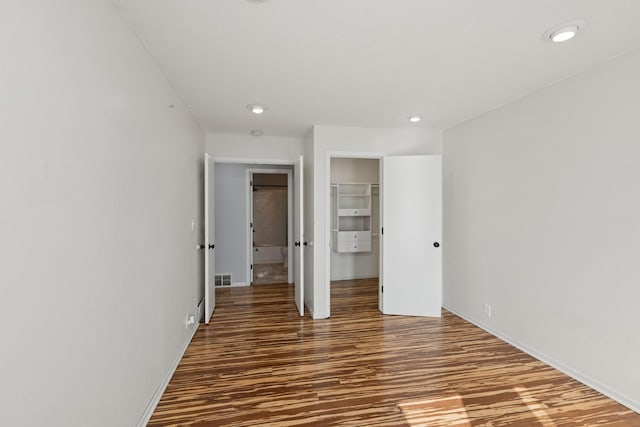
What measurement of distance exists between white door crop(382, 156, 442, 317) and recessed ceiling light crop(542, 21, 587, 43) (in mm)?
2000

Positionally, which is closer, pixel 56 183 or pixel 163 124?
pixel 56 183

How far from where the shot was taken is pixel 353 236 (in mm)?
5547

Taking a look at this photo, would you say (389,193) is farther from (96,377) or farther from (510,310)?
(96,377)

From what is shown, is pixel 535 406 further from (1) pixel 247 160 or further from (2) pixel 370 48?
(1) pixel 247 160

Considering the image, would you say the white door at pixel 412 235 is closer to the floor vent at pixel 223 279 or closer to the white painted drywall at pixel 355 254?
the white painted drywall at pixel 355 254

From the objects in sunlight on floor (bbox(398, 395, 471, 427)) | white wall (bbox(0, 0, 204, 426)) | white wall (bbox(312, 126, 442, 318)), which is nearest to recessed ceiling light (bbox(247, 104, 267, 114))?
white wall (bbox(312, 126, 442, 318))

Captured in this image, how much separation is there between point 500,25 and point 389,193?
2.33m

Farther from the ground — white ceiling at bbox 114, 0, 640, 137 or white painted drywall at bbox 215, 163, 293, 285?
white ceiling at bbox 114, 0, 640, 137

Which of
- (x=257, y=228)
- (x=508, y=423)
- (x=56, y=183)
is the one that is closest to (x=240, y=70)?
(x=56, y=183)

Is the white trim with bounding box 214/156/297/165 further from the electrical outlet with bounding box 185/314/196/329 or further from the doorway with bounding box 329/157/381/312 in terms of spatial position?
the electrical outlet with bounding box 185/314/196/329

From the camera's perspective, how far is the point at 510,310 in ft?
10.1

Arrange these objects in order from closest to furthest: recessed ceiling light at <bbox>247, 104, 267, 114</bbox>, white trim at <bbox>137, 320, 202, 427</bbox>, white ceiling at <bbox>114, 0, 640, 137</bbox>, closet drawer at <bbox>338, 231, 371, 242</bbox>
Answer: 1. white ceiling at <bbox>114, 0, 640, 137</bbox>
2. white trim at <bbox>137, 320, 202, 427</bbox>
3. recessed ceiling light at <bbox>247, 104, 267, 114</bbox>
4. closet drawer at <bbox>338, 231, 371, 242</bbox>

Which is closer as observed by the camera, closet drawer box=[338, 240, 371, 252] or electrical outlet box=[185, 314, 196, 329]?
electrical outlet box=[185, 314, 196, 329]

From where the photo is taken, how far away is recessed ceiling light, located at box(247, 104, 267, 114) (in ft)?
10.00
